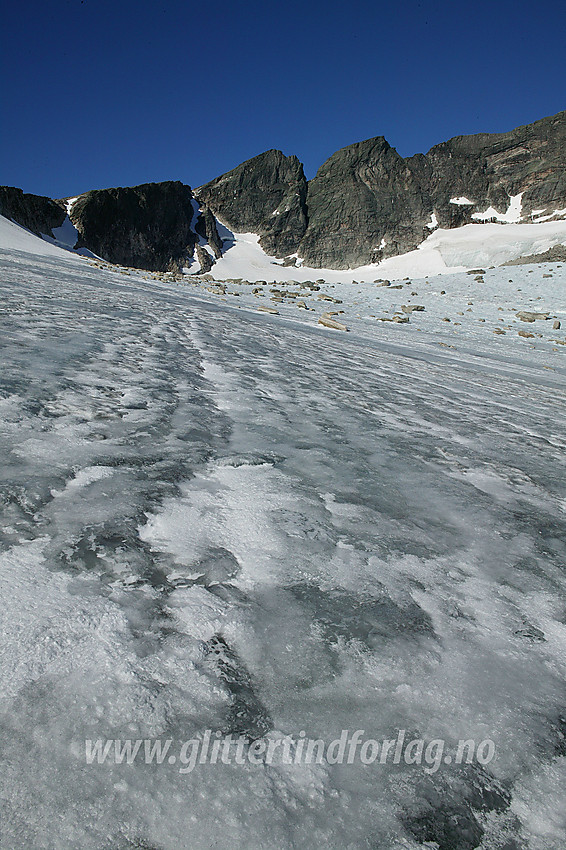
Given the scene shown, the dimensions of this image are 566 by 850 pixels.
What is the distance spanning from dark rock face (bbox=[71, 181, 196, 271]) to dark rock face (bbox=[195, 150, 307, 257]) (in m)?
10.8

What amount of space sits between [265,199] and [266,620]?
10274 centimetres

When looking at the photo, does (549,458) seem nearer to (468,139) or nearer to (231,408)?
(231,408)

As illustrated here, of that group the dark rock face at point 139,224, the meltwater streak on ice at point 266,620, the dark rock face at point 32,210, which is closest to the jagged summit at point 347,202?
the dark rock face at point 139,224

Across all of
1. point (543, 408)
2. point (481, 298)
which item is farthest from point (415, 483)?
point (481, 298)

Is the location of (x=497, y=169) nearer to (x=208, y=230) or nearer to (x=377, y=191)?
(x=377, y=191)

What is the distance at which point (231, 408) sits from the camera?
10.9 feet

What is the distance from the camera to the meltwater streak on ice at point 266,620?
0.88 meters

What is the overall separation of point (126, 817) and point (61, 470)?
1.41 meters

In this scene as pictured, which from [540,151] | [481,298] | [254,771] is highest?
→ [540,151]

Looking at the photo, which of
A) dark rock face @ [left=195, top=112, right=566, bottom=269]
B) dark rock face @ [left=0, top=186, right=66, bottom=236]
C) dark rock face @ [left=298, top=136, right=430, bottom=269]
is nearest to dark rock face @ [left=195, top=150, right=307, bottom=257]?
dark rock face @ [left=195, top=112, right=566, bottom=269]

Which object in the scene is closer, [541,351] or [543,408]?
[543,408]

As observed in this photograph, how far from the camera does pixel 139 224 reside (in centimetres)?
7394

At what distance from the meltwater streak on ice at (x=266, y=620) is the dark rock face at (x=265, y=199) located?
94047 mm

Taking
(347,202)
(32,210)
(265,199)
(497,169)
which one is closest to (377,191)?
(347,202)
